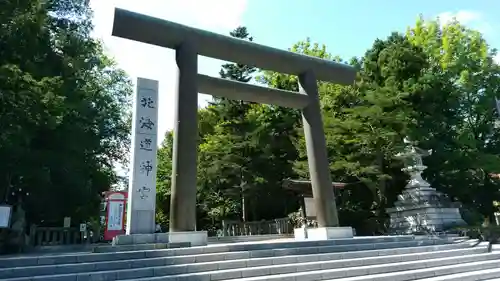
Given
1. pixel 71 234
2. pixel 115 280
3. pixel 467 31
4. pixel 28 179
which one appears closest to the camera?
pixel 115 280

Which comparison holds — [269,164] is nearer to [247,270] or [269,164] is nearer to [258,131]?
[258,131]

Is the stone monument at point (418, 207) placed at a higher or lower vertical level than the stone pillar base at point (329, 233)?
higher

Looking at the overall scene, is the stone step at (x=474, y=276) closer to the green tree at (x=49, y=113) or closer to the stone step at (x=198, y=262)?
the stone step at (x=198, y=262)

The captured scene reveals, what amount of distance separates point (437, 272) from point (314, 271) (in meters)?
2.59

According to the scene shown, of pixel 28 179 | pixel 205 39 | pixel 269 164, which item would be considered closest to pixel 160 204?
pixel 269 164

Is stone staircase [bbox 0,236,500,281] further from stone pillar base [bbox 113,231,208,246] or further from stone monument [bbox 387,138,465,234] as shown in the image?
stone monument [bbox 387,138,465,234]

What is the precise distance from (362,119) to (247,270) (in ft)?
39.5

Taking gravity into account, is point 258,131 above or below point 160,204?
above

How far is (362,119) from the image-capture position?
1636 centimetres

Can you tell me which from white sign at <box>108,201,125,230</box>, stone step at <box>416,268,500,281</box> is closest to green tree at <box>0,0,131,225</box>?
white sign at <box>108,201,125,230</box>

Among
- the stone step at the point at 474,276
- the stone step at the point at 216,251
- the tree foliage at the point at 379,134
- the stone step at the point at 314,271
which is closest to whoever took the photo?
the stone step at the point at 216,251

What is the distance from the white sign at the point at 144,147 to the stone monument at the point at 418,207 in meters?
11.0

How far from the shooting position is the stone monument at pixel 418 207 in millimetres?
14336

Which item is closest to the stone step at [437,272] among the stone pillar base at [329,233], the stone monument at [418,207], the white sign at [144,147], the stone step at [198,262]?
the stone step at [198,262]
